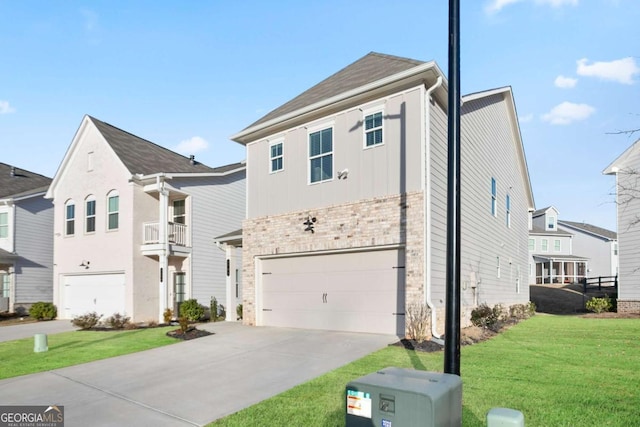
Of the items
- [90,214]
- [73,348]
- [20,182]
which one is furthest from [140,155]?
[20,182]

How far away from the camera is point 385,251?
1258cm

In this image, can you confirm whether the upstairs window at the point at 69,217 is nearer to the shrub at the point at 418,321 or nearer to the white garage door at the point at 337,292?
the white garage door at the point at 337,292

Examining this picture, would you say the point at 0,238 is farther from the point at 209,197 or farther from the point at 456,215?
the point at 456,215

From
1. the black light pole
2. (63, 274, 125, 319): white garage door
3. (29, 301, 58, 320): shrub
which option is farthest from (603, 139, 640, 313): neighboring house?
(29, 301, 58, 320): shrub

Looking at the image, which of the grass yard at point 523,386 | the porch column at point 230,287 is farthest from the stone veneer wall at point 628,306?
the porch column at point 230,287

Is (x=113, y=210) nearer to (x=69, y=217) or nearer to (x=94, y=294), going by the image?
(x=69, y=217)

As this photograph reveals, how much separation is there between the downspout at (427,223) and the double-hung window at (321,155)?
3267 millimetres

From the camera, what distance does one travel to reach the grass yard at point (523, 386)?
5.49 m

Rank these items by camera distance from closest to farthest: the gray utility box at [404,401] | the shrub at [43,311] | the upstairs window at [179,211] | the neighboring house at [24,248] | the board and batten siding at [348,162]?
1. the gray utility box at [404,401]
2. the board and batten siding at [348,162]
3. the upstairs window at [179,211]
4. the shrub at [43,311]
5. the neighboring house at [24,248]

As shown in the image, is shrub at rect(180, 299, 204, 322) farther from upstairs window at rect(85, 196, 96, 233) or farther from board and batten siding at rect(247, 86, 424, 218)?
upstairs window at rect(85, 196, 96, 233)

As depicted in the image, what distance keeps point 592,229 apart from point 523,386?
45.0m

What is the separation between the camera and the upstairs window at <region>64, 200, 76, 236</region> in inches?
846

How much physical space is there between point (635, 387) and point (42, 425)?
857cm

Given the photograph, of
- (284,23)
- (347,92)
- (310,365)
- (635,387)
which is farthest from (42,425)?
(284,23)
